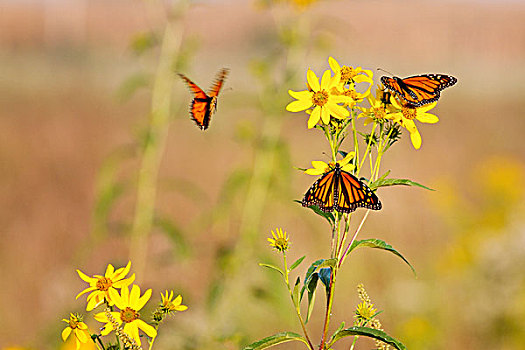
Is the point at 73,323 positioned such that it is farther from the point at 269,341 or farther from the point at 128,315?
the point at 269,341

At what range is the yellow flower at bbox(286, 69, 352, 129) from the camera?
3.64 feet

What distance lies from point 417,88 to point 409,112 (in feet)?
0.16

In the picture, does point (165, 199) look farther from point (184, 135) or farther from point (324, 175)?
point (324, 175)

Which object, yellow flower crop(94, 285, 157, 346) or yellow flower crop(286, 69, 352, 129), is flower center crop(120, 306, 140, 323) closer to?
yellow flower crop(94, 285, 157, 346)

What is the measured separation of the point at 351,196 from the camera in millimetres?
1025

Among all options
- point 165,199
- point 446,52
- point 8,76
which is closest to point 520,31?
point 446,52

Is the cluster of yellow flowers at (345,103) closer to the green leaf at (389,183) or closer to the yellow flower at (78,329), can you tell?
the green leaf at (389,183)

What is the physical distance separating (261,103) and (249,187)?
0.47 meters

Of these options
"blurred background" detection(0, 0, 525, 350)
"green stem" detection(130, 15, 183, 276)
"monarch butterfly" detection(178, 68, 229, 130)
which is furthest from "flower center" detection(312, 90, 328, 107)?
"green stem" detection(130, 15, 183, 276)

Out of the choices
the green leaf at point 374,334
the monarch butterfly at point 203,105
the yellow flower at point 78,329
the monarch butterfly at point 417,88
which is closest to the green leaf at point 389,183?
the monarch butterfly at point 417,88

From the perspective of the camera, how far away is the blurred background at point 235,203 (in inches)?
112

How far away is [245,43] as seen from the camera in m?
25.1

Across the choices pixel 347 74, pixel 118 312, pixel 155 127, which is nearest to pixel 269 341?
pixel 118 312

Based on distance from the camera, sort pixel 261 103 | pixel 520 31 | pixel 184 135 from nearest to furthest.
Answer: pixel 261 103 < pixel 184 135 < pixel 520 31
